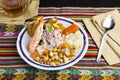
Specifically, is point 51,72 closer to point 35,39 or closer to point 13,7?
point 35,39

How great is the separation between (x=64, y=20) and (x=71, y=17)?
0.07 metres

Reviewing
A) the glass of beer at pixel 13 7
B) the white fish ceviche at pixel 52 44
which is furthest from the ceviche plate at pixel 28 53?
the glass of beer at pixel 13 7

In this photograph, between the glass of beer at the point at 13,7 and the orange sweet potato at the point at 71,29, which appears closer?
the orange sweet potato at the point at 71,29

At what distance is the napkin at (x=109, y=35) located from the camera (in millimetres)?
782

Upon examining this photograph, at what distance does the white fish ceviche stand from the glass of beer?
0.17 metres

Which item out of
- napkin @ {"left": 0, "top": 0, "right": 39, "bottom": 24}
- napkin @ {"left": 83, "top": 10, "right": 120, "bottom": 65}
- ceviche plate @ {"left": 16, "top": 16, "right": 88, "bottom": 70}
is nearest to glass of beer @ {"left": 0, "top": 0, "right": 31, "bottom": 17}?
napkin @ {"left": 0, "top": 0, "right": 39, "bottom": 24}

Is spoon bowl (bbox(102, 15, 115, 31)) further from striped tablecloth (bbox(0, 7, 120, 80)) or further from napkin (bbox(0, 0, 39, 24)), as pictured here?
napkin (bbox(0, 0, 39, 24))

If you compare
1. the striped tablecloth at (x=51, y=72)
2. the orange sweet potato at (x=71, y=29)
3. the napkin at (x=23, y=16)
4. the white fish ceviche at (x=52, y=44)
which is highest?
the napkin at (x=23, y=16)

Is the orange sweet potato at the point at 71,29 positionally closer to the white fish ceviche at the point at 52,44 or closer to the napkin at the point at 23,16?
the white fish ceviche at the point at 52,44

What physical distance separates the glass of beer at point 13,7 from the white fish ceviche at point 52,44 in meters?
0.17

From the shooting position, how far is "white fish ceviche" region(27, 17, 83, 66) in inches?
29.2

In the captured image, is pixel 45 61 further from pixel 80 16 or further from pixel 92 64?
pixel 80 16

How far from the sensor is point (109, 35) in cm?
83

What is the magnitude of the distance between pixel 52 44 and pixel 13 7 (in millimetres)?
250
